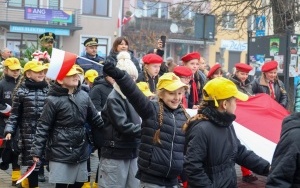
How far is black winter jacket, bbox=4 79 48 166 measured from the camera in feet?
24.9

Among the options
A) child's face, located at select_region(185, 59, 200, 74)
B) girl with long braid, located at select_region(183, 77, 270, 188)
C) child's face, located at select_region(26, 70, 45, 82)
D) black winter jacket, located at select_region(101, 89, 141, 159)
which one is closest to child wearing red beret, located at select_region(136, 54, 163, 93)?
child's face, located at select_region(185, 59, 200, 74)

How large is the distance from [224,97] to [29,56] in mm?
7176

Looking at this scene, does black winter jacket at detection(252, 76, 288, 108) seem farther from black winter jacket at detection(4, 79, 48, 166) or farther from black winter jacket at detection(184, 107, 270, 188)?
black winter jacket at detection(184, 107, 270, 188)

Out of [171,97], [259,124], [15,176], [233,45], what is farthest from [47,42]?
[233,45]

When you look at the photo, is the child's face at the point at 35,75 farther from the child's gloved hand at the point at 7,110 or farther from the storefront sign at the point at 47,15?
the storefront sign at the point at 47,15

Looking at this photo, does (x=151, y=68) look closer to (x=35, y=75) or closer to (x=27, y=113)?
(x=35, y=75)

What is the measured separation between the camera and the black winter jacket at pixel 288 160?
372cm

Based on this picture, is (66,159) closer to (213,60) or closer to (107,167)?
(107,167)

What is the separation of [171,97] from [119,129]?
85cm

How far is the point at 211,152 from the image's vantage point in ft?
14.7

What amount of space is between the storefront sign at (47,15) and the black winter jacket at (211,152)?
35160 mm

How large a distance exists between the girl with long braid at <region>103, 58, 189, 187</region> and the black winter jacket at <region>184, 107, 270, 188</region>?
60cm

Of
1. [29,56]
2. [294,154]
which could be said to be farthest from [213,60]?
[294,154]

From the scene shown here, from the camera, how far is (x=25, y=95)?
7574 millimetres
